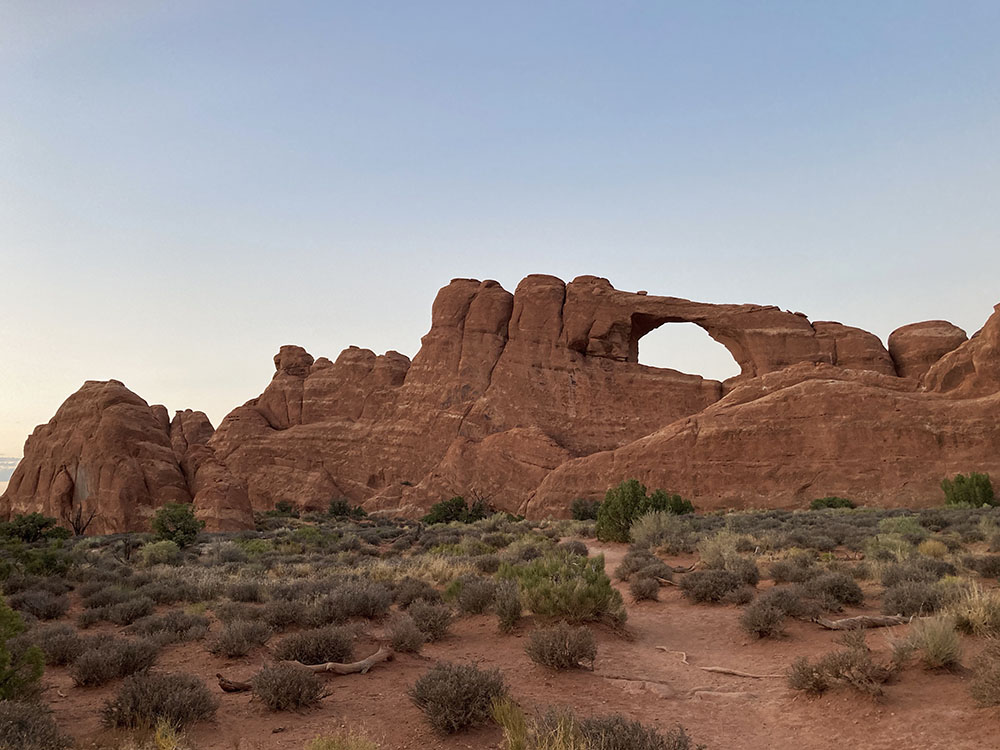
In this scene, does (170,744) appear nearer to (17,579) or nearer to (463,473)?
(17,579)

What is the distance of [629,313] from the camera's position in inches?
2464

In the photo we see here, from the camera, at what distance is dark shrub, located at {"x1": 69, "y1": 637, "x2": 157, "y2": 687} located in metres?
6.47

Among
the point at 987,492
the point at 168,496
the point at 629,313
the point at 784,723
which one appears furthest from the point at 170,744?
the point at 629,313

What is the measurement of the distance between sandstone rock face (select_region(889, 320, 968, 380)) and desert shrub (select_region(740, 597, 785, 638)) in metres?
58.3

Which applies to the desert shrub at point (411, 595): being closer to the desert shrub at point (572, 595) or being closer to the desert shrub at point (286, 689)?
the desert shrub at point (572, 595)

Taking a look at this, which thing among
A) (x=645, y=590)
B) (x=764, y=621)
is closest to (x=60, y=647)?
(x=645, y=590)

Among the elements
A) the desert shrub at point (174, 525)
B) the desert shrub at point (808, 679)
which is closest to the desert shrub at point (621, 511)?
the desert shrub at point (808, 679)

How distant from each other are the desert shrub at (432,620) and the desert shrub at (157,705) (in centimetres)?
339

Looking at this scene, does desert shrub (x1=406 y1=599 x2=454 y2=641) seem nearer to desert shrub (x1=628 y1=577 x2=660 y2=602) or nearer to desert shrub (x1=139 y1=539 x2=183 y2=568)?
desert shrub (x1=628 y1=577 x2=660 y2=602)

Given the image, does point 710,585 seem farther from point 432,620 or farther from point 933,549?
point 933,549

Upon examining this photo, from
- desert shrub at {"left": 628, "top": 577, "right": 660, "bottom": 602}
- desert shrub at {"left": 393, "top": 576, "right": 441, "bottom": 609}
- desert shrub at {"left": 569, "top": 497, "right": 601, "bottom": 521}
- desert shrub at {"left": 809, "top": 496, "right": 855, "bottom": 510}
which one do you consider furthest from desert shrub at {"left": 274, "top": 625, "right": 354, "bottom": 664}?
desert shrub at {"left": 809, "top": 496, "right": 855, "bottom": 510}

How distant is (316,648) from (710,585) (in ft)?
21.5

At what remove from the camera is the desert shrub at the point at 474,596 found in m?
9.62

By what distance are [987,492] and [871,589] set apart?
31.6 meters
